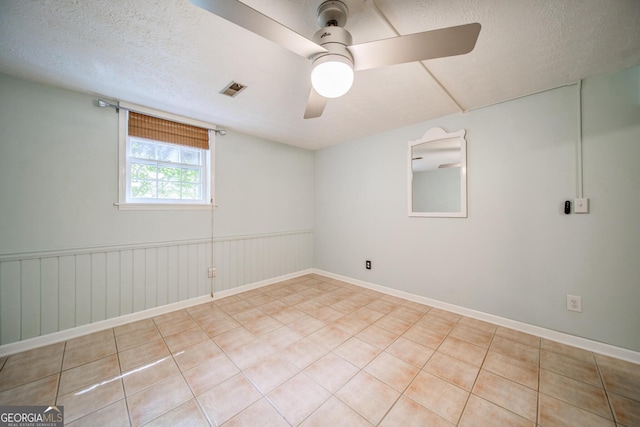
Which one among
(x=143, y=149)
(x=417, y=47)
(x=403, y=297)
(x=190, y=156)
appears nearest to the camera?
(x=417, y=47)

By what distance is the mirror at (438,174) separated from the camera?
2549mm

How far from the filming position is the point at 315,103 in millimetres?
1608

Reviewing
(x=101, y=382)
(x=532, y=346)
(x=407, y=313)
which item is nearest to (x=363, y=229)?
(x=407, y=313)

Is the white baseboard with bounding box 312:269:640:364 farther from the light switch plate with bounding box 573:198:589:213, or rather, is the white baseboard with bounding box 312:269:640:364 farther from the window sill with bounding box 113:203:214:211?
the window sill with bounding box 113:203:214:211

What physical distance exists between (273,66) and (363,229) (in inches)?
97.0

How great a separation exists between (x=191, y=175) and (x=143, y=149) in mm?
546

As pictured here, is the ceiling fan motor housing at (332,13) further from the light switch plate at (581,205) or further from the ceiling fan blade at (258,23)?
the light switch plate at (581,205)

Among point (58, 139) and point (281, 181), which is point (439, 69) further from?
point (58, 139)

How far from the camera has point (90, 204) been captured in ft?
7.22

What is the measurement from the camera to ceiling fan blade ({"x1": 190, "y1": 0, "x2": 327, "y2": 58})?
0.88m

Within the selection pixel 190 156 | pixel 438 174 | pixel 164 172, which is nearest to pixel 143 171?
pixel 164 172

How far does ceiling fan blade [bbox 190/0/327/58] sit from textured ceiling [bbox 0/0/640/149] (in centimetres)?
27

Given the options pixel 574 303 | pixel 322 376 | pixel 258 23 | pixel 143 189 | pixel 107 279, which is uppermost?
pixel 258 23

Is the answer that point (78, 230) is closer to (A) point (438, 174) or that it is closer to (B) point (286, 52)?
(B) point (286, 52)
